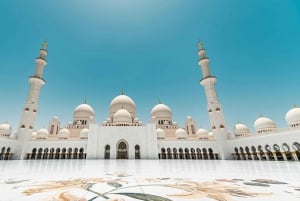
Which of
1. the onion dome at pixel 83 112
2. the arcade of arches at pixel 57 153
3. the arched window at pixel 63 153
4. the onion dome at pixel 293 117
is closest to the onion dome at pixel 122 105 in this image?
the onion dome at pixel 83 112

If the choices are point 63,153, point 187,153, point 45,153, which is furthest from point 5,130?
point 187,153

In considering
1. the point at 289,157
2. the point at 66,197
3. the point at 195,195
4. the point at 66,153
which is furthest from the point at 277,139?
the point at 66,153

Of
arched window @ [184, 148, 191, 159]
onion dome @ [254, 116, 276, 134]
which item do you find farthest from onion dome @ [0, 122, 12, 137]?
onion dome @ [254, 116, 276, 134]

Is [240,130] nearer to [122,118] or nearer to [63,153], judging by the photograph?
[122,118]

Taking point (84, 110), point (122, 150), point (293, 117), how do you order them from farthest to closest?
point (84, 110)
point (122, 150)
point (293, 117)

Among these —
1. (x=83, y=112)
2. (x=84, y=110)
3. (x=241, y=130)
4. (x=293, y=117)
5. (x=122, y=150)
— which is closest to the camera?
(x=293, y=117)

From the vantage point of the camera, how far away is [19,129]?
26.5m

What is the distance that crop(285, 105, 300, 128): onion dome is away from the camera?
21344mm

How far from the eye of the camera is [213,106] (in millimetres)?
28016

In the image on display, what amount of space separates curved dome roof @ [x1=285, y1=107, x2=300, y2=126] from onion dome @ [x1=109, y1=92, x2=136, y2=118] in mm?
26616

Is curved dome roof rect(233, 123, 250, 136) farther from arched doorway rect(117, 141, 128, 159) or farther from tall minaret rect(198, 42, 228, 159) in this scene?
arched doorway rect(117, 141, 128, 159)

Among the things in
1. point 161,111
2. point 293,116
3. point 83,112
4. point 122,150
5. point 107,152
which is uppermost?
point 83,112

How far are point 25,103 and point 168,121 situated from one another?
27737mm

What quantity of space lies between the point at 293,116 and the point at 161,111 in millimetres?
22937
